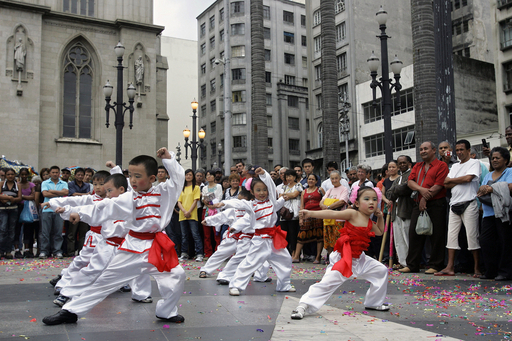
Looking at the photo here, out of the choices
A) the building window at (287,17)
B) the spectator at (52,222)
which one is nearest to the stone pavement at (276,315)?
the spectator at (52,222)

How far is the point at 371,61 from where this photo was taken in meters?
15.6

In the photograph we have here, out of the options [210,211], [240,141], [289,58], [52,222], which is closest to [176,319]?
[210,211]

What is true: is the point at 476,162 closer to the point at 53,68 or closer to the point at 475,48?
the point at 53,68

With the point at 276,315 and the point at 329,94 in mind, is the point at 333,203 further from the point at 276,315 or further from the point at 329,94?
the point at 329,94

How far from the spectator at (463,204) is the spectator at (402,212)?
3.23 feet

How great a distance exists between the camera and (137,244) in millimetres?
5148

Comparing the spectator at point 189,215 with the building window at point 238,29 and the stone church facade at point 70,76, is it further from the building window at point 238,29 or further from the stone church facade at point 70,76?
the building window at point 238,29

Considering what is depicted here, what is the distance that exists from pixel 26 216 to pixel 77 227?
1.33 meters

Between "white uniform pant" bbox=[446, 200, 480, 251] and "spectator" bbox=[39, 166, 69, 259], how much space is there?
9213 millimetres

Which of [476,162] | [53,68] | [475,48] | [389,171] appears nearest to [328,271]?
[476,162]

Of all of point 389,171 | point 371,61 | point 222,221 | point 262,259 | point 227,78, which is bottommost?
point 262,259

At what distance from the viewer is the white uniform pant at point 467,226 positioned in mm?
8492

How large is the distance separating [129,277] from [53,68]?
2554cm

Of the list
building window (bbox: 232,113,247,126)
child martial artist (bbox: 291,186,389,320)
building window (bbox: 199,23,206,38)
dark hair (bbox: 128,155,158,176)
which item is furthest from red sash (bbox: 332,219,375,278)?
building window (bbox: 199,23,206,38)
